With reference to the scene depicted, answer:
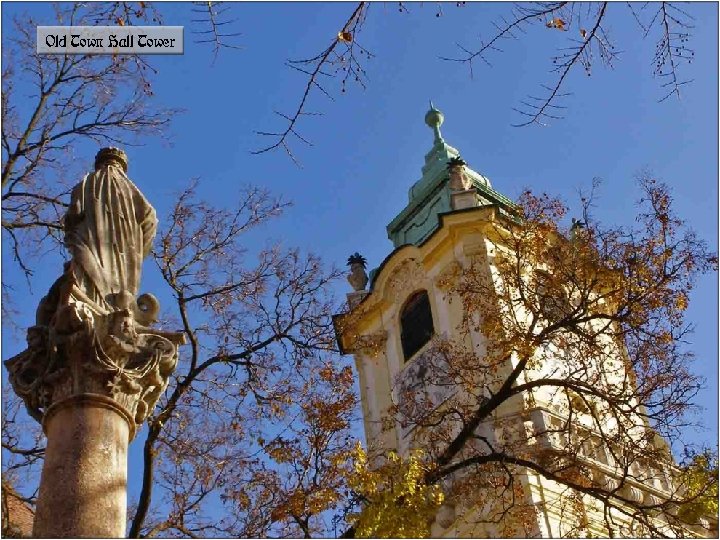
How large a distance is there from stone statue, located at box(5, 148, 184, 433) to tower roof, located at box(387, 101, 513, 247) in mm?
24077

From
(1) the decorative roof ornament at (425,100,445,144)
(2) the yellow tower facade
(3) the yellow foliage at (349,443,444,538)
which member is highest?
(1) the decorative roof ornament at (425,100,445,144)

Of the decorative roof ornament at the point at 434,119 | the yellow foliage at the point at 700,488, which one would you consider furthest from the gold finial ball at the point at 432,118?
the yellow foliage at the point at 700,488

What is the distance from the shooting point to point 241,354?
14.1 m

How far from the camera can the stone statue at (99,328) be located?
7.20 metres

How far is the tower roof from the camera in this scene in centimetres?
3341

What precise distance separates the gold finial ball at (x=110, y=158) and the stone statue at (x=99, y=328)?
52 cm

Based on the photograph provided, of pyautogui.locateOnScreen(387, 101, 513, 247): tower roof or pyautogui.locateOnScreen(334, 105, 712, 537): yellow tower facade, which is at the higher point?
pyautogui.locateOnScreen(387, 101, 513, 247): tower roof

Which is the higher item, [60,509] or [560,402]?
[560,402]

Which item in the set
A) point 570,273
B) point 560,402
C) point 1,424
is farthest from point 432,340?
point 1,424

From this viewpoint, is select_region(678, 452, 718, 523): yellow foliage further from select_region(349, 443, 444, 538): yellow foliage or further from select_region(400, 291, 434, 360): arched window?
select_region(400, 291, 434, 360): arched window

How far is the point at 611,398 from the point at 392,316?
1742cm

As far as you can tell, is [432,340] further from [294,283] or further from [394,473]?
[394,473]

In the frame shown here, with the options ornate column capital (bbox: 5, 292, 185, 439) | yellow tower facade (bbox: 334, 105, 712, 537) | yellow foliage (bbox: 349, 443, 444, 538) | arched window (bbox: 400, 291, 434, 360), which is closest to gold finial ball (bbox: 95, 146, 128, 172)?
ornate column capital (bbox: 5, 292, 185, 439)

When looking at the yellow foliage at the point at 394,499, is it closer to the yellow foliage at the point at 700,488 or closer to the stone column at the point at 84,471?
the yellow foliage at the point at 700,488
